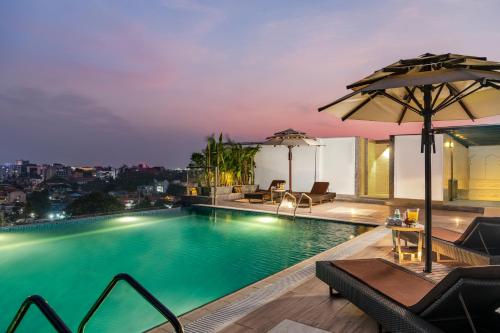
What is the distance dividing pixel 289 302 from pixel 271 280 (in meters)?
0.79

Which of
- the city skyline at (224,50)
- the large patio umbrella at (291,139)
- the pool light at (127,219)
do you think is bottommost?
the pool light at (127,219)

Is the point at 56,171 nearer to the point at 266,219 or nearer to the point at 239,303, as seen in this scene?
the point at 266,219

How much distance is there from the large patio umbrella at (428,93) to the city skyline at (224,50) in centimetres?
636

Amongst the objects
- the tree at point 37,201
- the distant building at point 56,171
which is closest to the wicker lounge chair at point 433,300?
the tree at point 37,201

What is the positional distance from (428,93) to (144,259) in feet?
17.5

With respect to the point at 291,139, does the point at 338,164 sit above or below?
below

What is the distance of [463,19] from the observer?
10.7 metres

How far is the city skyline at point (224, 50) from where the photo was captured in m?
11.0

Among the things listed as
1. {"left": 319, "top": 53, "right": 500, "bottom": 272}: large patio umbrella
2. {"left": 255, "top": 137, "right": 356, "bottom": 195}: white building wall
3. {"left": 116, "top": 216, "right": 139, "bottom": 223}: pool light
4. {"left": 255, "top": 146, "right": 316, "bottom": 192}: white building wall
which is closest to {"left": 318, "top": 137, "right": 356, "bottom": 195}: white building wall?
{"left": 255, "top": 137, "right": 356, "bottom": 195}: white building wall

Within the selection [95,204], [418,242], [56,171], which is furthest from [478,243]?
[56,171]

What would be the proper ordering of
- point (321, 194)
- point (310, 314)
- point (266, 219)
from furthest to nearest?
point (321, 194)
point (266, 219)
point (310, 314)

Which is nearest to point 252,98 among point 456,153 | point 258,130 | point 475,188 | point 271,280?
point 258,130

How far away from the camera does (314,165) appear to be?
14.2 metres

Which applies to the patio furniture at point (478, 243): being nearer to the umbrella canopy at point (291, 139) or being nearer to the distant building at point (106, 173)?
the umbrella canopy at point (291, 139)
